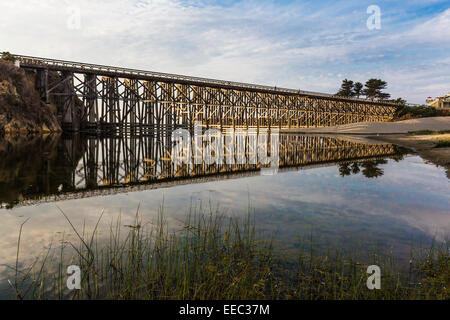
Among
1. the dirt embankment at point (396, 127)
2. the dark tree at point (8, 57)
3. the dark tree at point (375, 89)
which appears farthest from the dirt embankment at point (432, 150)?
the dark tree at point (375, 89)

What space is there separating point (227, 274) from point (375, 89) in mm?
106046

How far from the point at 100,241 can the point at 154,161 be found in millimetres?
12253

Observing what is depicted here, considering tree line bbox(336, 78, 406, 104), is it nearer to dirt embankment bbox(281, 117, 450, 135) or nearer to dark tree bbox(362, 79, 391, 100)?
dark tree bbox(362, 79, 391, 100)

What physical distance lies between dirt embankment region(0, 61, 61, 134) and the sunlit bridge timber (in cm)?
132

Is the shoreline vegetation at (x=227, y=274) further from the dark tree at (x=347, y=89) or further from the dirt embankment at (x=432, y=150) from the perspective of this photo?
the dark tree at (x=347, y=89)

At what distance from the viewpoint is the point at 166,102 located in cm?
4478

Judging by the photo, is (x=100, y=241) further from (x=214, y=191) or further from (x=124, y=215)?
(x=214, y=191)

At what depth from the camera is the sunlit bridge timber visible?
40.1 meters

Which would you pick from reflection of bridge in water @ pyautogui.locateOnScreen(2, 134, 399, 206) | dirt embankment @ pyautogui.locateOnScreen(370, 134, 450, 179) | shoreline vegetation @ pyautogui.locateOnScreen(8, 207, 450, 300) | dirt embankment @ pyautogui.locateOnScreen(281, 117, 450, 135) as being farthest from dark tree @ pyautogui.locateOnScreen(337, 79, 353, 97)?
shoreline vegetation @ pyautogui.locateOnScreen(8, 207, 450, 300)

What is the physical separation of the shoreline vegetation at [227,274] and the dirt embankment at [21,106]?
38.5 metres

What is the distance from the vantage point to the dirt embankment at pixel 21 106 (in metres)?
35.4

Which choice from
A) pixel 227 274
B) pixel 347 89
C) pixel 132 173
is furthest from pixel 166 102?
pixel 347 89

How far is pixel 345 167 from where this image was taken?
53.9ft
